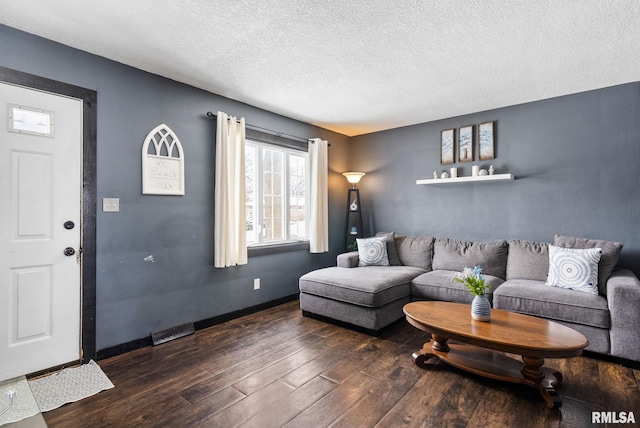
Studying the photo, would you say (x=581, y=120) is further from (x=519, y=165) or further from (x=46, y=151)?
(x=46, y=151)

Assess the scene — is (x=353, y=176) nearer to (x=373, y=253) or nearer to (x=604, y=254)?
(x=373, y=253)

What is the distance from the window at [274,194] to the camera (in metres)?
3.86

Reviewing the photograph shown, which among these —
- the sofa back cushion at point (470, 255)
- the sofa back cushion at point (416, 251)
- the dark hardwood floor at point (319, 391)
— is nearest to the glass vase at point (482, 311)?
the dark hardwood floor at point (319, 391)

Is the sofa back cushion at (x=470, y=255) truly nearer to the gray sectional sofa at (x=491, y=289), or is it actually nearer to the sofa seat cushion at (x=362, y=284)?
the gray sectional sofa at (x=491, y=289)

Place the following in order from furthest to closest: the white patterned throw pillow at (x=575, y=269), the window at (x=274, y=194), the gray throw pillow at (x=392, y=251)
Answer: the gray throw pillow at (x=392, y=251)
the window at (x=274, y=194)
the white patterned throw pillow at (x=575, y=269)

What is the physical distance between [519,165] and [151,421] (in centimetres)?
425

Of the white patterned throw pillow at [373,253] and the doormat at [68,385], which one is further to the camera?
the white patterned throw pillow at [373,253]

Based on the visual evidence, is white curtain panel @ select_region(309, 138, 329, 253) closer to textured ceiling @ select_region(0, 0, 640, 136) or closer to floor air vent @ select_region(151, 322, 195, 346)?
Result: textured ceiling @ select_region(0, 0, 640, 136)

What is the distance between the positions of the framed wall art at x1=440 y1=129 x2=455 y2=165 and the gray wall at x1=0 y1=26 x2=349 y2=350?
257 centimetres

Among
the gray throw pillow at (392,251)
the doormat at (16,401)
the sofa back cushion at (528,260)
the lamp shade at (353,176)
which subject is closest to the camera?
the doormat at (16,401)

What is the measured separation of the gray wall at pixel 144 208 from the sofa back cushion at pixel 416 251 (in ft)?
6.49

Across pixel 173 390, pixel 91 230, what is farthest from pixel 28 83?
pixel 173 390

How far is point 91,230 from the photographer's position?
2.54 m

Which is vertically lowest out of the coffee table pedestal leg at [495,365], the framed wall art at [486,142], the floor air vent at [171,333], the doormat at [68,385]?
the doormat at [68,385]
